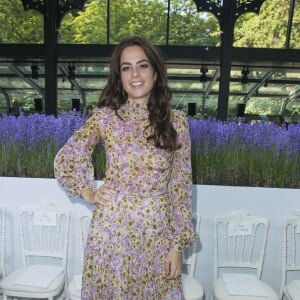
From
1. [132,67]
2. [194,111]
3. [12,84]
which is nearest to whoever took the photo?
[132,67]

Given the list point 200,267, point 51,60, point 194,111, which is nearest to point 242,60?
point 194,111

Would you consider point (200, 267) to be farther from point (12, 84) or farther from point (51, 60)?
point (12, 84)

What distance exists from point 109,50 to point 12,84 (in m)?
3.25

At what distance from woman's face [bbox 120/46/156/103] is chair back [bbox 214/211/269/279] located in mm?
1162

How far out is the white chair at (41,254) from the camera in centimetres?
195

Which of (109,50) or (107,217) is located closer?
(107,217)

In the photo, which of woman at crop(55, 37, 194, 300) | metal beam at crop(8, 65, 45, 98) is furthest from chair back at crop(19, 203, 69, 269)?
metal beam at crop(8, 65, 45, 98)

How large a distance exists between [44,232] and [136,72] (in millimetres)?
1415

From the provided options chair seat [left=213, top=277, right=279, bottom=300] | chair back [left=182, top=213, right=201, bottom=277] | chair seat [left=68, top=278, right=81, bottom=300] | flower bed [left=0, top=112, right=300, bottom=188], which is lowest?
chair seat [left=68, top=278, right=81, bottom=300]

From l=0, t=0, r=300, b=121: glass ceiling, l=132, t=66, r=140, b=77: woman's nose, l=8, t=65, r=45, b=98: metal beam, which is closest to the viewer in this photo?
l=132, t=66, r=140, b=77: woman's nose

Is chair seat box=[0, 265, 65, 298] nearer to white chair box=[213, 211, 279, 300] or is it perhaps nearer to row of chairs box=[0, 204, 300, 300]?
row of chairs box=[0, 204, 300, 300]

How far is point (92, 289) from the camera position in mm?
1289

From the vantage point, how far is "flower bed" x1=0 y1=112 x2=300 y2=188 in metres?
2.42

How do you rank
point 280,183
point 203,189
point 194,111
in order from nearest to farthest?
point 203,189, point 280,183, point 194,111
